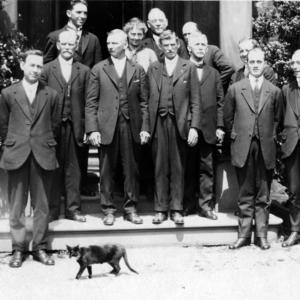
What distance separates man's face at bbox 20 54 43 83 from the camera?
245 inches

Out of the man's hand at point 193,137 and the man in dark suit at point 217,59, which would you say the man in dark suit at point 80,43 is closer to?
the man in dark suit at point 217,59

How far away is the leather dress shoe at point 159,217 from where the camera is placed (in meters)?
6.84

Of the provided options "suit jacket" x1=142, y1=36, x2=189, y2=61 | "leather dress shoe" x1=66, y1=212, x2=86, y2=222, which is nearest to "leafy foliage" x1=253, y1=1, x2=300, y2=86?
"suit jacket" x1=142, y1=36, x2=189, y2=61

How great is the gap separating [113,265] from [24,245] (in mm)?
1004

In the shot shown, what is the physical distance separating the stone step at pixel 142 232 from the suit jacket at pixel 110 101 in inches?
33.5

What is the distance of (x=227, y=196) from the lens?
733 cm

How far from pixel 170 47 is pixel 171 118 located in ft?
2.31

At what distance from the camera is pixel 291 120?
683cm

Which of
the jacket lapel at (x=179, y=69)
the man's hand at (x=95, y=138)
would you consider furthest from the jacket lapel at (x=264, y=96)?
the man's hand at (x=95, y=138)

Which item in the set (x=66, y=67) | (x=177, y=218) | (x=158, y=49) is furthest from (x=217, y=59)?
(x=177, y=218)

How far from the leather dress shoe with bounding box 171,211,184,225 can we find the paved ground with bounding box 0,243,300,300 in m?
0.27

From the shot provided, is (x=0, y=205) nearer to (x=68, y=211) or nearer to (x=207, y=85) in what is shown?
(x=68, y=211)

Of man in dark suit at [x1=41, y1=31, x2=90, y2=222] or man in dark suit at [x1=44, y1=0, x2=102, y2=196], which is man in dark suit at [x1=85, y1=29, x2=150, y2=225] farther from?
man in dark suit at [x1=44, y1=0, x2=102, y2=196]

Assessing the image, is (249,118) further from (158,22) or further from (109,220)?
(109,220)
